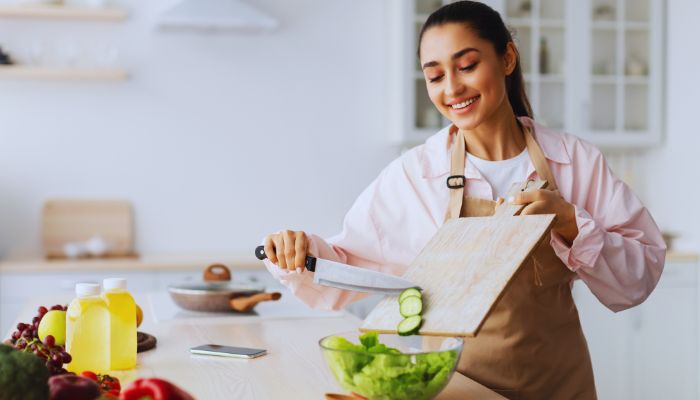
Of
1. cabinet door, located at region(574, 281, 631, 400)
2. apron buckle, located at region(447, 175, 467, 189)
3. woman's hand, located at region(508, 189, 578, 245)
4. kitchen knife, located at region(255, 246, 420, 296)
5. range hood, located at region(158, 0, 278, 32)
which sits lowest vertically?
cabinet door, located at region(574, 281, 631, 400)

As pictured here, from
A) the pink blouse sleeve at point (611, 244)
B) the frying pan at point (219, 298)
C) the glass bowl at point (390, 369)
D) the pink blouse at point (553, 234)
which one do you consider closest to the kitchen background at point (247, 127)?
the frying pan at point (219, 298)

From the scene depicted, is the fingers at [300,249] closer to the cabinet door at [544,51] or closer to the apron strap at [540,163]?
the apron strap at [540,163]

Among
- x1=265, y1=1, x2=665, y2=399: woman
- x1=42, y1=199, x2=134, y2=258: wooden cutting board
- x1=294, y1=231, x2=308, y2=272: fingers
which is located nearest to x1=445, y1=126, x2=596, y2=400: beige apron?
x1=265, y1=1, x2=665, y2=399: woman

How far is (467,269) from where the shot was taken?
1473 mm

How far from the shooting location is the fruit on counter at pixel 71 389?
42.1 inches

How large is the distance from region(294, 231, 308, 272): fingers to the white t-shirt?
0.53 meters

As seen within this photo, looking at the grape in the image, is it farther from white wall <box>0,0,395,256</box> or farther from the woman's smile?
white wall <box>0,0,395,256</box>

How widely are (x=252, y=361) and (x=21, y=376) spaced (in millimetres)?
798

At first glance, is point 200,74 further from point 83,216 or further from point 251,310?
point 251,310

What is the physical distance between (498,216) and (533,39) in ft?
10.5

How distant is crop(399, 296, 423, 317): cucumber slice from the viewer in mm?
1431

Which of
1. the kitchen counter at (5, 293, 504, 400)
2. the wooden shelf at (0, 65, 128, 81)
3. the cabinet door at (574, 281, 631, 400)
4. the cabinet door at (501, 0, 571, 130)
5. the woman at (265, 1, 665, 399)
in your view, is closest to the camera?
the kitchen counter at (5, 293, 504, 400)

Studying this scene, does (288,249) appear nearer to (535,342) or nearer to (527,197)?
(527,197)

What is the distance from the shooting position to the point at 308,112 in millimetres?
4664
